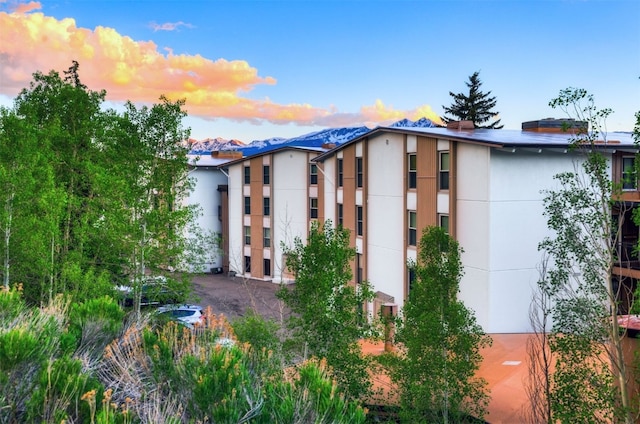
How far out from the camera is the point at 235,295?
129 feet

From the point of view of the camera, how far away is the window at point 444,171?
81.6ft

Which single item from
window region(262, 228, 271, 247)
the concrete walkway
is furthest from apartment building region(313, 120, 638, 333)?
window region(262, 228, 271, 247)

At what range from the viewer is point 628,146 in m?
24.1

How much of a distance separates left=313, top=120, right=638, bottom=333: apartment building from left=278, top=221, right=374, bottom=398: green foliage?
9926mm

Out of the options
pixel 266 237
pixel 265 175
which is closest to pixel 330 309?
pixel 266 237

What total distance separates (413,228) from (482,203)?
4306 mm

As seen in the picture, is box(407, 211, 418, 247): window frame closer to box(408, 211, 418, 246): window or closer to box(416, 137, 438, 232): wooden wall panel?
box(408, 211, 418, 246): window

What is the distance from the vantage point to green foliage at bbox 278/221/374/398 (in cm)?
1369

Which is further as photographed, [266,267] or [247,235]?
[247,235]

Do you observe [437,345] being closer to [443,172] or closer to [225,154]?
[443,172]

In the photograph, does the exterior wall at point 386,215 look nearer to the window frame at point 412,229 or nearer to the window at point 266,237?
the window frame at point 412,229

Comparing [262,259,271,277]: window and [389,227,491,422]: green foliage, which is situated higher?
[389,227,491,422]: green foliage

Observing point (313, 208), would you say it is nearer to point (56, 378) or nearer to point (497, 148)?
point (497, 148)

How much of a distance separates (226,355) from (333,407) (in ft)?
4.84
